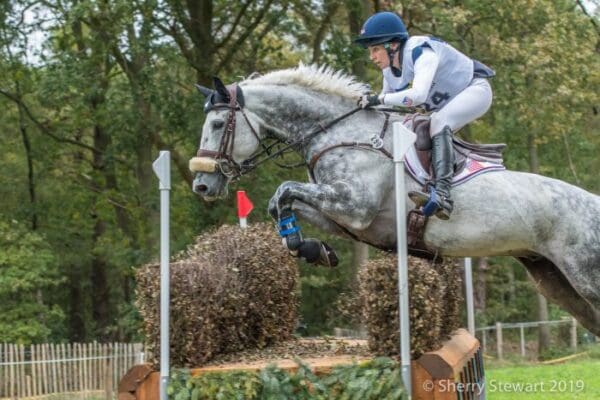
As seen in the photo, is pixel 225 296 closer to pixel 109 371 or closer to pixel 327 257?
pixel 327 257

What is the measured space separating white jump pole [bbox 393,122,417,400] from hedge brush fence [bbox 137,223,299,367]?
4.62ft

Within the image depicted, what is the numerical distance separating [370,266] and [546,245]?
111 cm

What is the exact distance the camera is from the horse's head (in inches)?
215

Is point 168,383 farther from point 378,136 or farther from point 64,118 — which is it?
point 64,118

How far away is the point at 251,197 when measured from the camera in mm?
18438

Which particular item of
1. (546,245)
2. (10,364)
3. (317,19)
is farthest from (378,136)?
(317,19)

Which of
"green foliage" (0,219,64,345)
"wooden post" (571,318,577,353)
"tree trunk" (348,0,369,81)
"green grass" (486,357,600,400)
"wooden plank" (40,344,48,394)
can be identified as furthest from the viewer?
"wooden post" (571,318,577,353)

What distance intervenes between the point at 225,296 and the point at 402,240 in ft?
5.43

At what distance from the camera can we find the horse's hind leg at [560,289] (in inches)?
234

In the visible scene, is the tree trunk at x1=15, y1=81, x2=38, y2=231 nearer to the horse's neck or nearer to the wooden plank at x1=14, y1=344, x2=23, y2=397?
the wooden plank at x1=14, y1=344, x2=23, y2=397

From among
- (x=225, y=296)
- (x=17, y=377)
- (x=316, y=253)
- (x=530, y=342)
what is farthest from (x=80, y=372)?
(x=530, y=342)

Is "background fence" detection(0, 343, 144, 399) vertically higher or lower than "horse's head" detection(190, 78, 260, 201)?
lower

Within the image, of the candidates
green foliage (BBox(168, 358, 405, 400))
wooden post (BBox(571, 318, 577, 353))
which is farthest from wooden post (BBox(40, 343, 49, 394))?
wooden post (BBox(571, 318, 577, 353))

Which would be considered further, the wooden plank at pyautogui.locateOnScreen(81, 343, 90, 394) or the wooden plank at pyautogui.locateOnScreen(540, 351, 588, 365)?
the wooden plank at pyautogui.locateOnScreen(540, 351, 588, 365)
